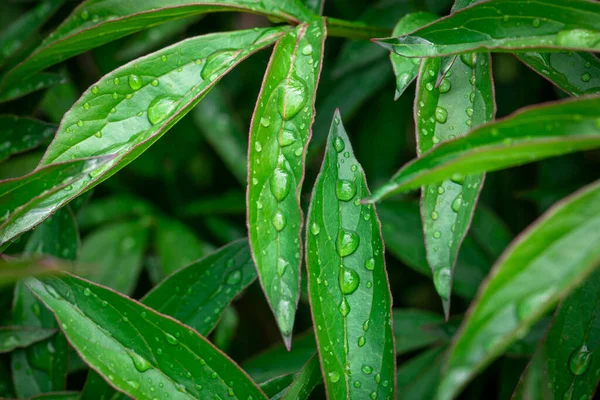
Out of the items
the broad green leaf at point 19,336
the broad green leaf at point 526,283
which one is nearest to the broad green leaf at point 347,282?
the broad green leaf at point 526,283

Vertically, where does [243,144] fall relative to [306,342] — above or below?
above

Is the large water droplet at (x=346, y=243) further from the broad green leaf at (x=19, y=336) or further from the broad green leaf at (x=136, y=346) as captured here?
the broad green leaf at (x=19, y=336)

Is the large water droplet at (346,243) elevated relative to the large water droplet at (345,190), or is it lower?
lower

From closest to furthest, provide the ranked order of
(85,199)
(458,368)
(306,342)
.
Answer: (458,368) → (85,199) → (306,342)

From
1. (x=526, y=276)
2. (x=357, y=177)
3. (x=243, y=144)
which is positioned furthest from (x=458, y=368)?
(x=243, y=144)

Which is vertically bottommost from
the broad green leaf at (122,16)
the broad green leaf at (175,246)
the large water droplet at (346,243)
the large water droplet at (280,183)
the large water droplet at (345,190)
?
the broad green leaf at (175,246)

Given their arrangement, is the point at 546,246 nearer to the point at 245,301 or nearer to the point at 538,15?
the point at 538,15

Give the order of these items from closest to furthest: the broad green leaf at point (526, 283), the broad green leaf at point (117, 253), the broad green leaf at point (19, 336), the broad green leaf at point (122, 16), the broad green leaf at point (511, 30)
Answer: the broad green leaf at point (526, 283)
the broad green leaf at point (511, 30)
the broad green leaf at point (122, 16)
the broad green leaf at point (19, 336)
the broad green leaf at point (117, 253)
